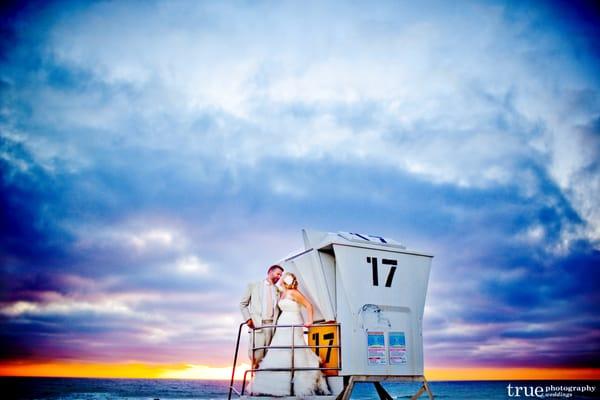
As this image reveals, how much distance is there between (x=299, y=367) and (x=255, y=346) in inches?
61.0

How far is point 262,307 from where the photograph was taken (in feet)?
43.9

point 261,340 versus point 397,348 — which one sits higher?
point 261,340

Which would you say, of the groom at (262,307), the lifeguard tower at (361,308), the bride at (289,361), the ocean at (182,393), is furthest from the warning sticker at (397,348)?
the ocean at (182,393)

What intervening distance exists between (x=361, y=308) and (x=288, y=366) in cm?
239

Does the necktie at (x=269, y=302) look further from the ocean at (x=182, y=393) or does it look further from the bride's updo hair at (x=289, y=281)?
the ocean at (x=182, y=393)

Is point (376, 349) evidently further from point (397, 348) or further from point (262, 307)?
point (262, 307)

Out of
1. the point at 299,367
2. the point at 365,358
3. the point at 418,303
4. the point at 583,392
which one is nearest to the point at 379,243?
the point at 418,303

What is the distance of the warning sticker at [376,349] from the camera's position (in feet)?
40.3

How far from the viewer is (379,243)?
1356 cm

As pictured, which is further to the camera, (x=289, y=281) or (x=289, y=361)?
(x=289, y=281)

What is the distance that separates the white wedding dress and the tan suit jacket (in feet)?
1.96

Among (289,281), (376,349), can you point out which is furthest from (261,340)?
(376,349)

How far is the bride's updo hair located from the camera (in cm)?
1323

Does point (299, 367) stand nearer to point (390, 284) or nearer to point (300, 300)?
point (300, 300)
